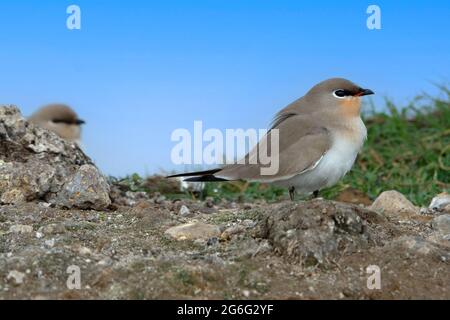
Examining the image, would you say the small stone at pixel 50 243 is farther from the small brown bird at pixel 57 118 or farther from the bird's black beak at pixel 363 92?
the small brown bird at pixel 57 118

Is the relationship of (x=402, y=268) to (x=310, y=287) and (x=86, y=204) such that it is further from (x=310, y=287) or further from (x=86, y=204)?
(x=86, y=204)

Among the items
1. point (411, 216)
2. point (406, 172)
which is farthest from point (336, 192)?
point (411, 216)

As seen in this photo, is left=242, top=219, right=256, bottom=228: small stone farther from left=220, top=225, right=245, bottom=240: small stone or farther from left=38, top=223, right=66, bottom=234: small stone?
left=38, top=223, right=66, bottom=234: small stone

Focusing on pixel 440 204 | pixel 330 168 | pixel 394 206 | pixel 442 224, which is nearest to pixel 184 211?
pixel 330 168

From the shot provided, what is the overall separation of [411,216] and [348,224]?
165 centimetres

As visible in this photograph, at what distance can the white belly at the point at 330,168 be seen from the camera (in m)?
5.38

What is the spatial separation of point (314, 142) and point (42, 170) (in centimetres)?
213

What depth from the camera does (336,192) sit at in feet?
26.2

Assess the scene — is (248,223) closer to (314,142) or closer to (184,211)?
(314,142)

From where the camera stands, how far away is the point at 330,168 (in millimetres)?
5375

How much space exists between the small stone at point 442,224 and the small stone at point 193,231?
5.07 ft

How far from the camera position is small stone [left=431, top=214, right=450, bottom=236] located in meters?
5.21

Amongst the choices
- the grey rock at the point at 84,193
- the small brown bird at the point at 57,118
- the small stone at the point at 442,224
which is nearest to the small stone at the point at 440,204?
the small stone at the point at 442,224

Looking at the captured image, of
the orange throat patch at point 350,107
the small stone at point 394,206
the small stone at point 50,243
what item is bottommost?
the small stone at point 394,206
